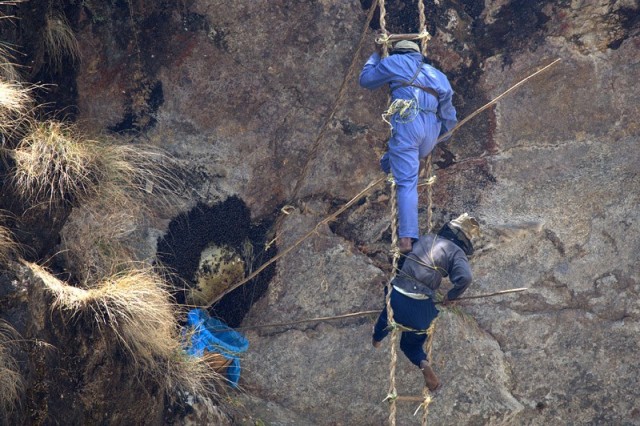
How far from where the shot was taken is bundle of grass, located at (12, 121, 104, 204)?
5492 mm

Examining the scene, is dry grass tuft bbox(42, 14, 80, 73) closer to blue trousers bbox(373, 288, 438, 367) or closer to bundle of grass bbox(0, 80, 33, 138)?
bundle of grass bbox(0, 80, 33, 138)

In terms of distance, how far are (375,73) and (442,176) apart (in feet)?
3.67

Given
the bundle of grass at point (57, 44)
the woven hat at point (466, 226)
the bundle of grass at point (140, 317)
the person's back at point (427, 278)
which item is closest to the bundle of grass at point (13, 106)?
the bundle of grass at point (57, 44)

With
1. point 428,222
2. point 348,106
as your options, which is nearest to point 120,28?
point 348,106

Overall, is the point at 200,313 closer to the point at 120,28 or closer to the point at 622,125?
the point at 120,28

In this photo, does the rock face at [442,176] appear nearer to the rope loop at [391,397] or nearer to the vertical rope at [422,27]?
the vertical rope at [422,27]

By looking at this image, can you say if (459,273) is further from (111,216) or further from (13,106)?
(13,106)

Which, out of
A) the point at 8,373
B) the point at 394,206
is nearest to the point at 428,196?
the point at 394,206

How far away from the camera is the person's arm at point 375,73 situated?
623cm

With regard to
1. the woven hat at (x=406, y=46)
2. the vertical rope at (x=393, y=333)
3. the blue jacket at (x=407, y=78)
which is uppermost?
the woven hat at (x=406, y=46)

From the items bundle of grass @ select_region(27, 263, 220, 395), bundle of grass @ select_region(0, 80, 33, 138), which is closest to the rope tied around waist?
bundle of grass @ select_region(27, 263, 220, 395)

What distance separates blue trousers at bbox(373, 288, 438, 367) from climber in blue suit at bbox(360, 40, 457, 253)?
37 cm

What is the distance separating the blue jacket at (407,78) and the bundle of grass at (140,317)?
206cm

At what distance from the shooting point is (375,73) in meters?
6.30
